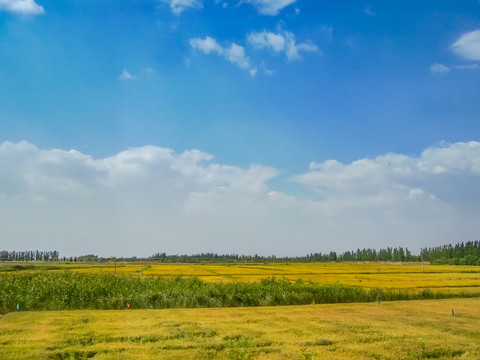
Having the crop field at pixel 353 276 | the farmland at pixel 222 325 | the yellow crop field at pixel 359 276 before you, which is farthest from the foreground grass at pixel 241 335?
the yellow crop field at pixel 359 276

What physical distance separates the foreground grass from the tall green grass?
3.19m

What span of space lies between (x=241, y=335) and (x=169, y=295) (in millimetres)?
11250

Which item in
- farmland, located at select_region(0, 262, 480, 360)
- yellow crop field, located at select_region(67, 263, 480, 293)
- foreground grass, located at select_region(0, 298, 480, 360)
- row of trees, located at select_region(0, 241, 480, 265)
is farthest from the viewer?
row of trees, located at select_region(0, 241, 480, 265)

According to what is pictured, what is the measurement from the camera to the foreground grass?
10508 millimetres

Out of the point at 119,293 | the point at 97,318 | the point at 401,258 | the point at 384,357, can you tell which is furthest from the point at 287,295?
Answer: the point at 401,258

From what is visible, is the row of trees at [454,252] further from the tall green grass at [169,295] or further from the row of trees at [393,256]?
the tall green grass at [169,295]

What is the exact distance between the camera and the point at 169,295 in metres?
23.1

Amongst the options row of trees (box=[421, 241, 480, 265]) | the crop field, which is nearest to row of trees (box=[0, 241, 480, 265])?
row of trees (box=[421, 241, 480, 265])

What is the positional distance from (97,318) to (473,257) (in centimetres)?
12493

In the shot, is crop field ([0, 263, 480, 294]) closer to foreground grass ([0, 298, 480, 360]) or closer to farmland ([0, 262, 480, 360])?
farmland ([0, 262, 480, 360])

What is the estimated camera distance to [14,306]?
20.7 meters

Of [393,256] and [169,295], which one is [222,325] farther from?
[393,256]

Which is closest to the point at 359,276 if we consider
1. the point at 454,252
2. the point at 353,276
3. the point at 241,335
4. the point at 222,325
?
the point at 353,276

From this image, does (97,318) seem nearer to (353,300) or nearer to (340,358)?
(340,358)
